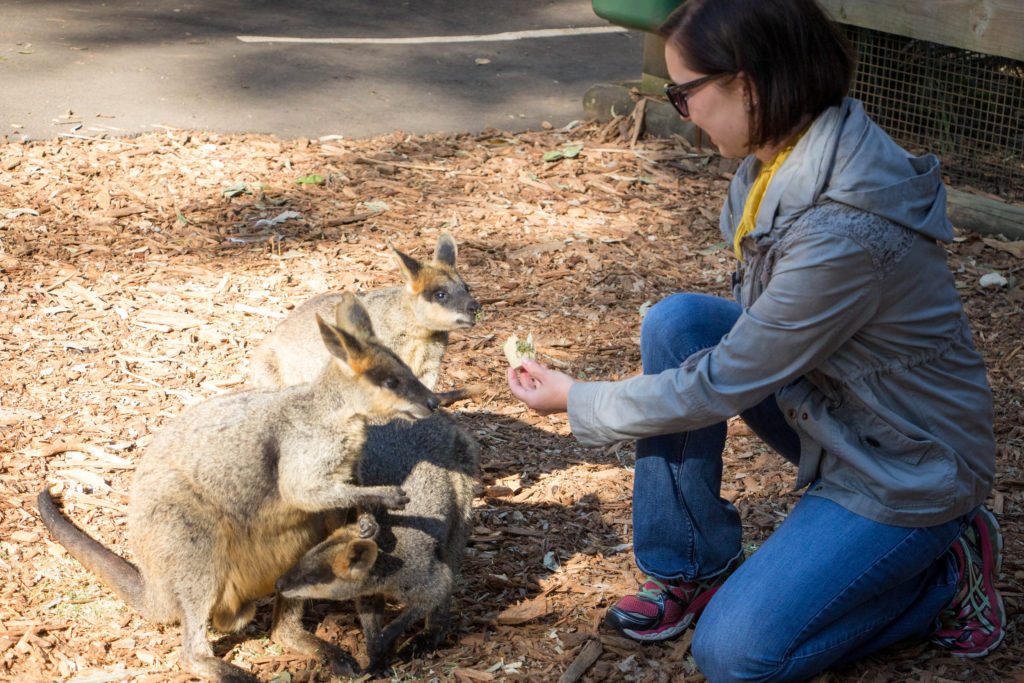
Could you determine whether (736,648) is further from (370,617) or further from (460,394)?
(460,394)

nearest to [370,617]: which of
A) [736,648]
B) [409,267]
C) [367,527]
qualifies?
[367,527]

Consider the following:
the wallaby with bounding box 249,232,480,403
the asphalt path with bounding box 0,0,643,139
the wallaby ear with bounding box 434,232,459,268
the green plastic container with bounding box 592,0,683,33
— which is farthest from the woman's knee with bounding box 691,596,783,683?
the asphalt path with bounding box 0,0,643,139

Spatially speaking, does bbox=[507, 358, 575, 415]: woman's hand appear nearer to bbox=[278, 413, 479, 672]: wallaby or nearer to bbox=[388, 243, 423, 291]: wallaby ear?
bbox=[278, 413, 479, 672]: wallaby

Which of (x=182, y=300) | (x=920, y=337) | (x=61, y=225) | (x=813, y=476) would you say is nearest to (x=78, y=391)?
(x=182, y=300)

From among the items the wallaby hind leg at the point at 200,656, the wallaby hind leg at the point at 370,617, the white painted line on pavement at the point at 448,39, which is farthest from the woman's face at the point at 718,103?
the white painted line on pavement at the point at 448,39

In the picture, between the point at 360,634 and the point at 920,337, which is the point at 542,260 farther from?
the point at 920,337

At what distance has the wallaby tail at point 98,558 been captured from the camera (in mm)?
3369

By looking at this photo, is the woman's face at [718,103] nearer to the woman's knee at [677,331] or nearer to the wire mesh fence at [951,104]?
the woman's knee at [677,331]

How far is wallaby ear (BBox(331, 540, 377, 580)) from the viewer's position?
3.16 m

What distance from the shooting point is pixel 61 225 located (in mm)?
5801

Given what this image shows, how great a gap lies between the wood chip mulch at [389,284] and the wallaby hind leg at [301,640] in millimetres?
63

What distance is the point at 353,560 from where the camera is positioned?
3.18 meters

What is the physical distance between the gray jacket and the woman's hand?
0.18 ft

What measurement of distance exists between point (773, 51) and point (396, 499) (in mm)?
1486
